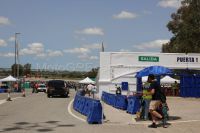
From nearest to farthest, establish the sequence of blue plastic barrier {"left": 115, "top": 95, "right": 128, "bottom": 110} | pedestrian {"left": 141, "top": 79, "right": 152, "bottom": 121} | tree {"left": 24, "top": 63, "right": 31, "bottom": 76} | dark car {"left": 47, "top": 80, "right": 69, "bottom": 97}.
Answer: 1. pedestrian {"left": 141, "top": 79, "right": 152, "bottom": 121}
2. blue plastic barrier {"left": 115, "top": 95, "right": 128, "bottom": 110}
3. dark car {"left": 47, "top": 80, "right": 69, "bottom": 97}
4. tree {"left": 24, "top": 63, "right": 31, "bottom": 76}

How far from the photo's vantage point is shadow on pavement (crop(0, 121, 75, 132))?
14766 mm

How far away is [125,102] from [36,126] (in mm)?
10139

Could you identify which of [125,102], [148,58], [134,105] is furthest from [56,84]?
[134,105]

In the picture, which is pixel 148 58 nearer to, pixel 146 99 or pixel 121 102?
pixel 121 102

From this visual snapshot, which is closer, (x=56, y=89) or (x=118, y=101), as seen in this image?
(x=118, y=101)

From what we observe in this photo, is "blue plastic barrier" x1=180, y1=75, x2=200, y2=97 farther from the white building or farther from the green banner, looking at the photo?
the green banner

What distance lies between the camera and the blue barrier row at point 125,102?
2171 centimetres

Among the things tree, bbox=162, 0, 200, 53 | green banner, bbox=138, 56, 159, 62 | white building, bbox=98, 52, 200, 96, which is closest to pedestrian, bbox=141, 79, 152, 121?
white building, bbox=98, 52, 200, 96

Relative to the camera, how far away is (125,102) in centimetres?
2519

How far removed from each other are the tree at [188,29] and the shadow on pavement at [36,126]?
1849 inches

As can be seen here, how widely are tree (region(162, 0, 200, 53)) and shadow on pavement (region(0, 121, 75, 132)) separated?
47.0 m

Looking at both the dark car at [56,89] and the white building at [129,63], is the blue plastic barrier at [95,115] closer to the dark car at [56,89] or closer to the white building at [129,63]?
the dark car at [56,89]

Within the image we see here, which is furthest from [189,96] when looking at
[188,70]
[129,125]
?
[129,125]

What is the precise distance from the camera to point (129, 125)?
16.3 metres
